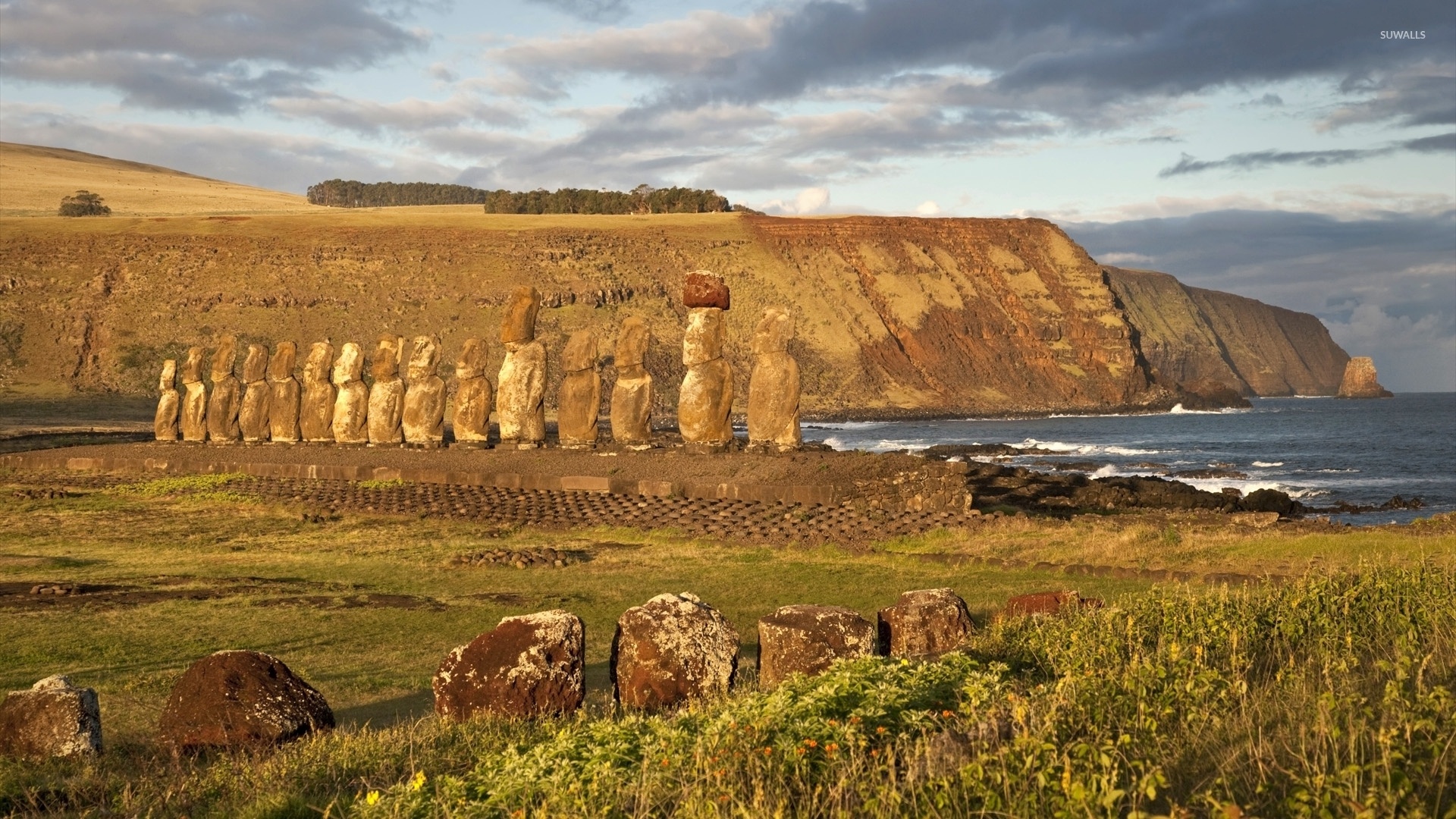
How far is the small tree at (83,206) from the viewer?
101m

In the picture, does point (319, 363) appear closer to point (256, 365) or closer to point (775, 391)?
point (256, 365)

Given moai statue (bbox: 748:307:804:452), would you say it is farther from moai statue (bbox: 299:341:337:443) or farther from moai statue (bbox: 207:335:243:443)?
moai statue (bbox: 207:335:243:443)

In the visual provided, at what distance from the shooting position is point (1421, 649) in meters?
8.52

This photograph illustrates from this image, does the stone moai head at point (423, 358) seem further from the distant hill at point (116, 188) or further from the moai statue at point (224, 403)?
the distant hill at point (116, 188)

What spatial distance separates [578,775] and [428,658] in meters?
6.11

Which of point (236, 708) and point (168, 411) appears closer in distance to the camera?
point (236, 708)

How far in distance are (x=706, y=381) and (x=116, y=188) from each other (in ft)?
365

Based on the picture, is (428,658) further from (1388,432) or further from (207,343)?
(1388,432)

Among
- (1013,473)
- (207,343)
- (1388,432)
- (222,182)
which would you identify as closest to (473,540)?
(1013,473)

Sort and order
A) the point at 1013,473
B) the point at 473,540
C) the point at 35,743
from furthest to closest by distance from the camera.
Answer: the point at 1013,473 < the point at 473,540 < the point at 35,743

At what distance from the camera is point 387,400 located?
32.9 metres

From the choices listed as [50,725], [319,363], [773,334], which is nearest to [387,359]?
[319,363]

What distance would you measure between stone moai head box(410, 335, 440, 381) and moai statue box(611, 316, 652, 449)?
6.16 meters

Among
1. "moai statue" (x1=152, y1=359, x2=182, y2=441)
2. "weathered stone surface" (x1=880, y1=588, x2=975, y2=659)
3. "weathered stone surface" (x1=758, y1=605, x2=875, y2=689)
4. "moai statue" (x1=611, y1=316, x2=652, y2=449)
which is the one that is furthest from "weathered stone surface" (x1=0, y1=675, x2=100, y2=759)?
"moai statue" (x1=152, y1=359, x2=182, y2=441)
